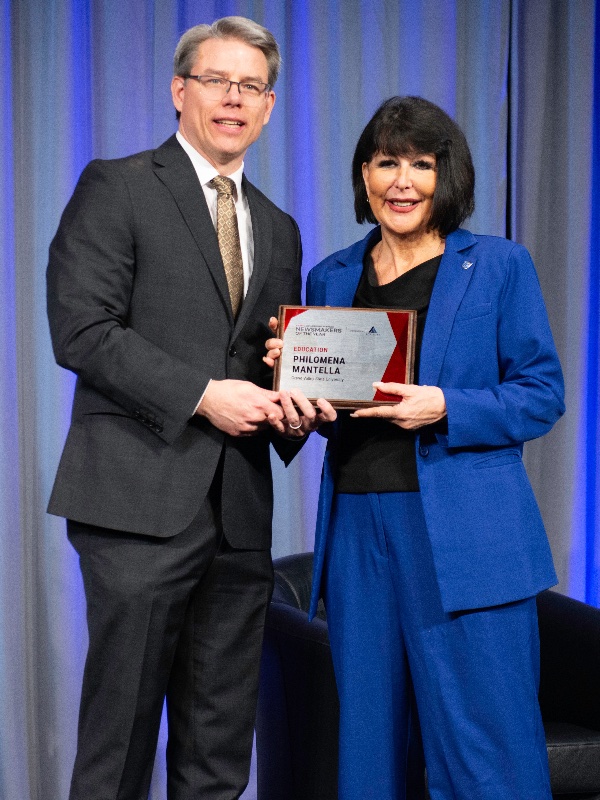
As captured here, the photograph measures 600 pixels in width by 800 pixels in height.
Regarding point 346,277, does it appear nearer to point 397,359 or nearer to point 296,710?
point 397,359

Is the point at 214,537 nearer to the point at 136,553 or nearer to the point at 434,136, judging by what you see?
the point at 136,553

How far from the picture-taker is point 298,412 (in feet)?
6.87

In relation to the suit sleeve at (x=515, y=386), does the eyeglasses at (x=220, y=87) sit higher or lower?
higher

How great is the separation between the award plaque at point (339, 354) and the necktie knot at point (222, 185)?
33 centimetres

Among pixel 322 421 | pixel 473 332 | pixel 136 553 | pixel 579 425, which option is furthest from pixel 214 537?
pixel 579 425

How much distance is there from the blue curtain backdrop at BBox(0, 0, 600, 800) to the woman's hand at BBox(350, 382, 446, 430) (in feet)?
5.36

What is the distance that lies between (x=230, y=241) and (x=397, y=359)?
0.46 meters

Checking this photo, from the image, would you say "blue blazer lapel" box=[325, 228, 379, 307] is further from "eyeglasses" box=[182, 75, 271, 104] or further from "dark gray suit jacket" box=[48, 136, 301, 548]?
"eyeglasses" box=[182, 75, 271, 104]

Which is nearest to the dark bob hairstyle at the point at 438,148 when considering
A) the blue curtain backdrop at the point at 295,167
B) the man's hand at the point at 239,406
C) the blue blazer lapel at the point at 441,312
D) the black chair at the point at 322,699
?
the blue blazer lapel at the point at 441,312

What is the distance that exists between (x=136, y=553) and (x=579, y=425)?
2.39 metres

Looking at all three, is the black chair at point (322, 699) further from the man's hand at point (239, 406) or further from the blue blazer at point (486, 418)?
the man's hand at point (239, 406)

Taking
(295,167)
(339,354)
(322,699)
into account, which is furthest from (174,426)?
(295,167)

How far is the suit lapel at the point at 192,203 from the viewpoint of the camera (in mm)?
2137

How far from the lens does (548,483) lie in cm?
400
